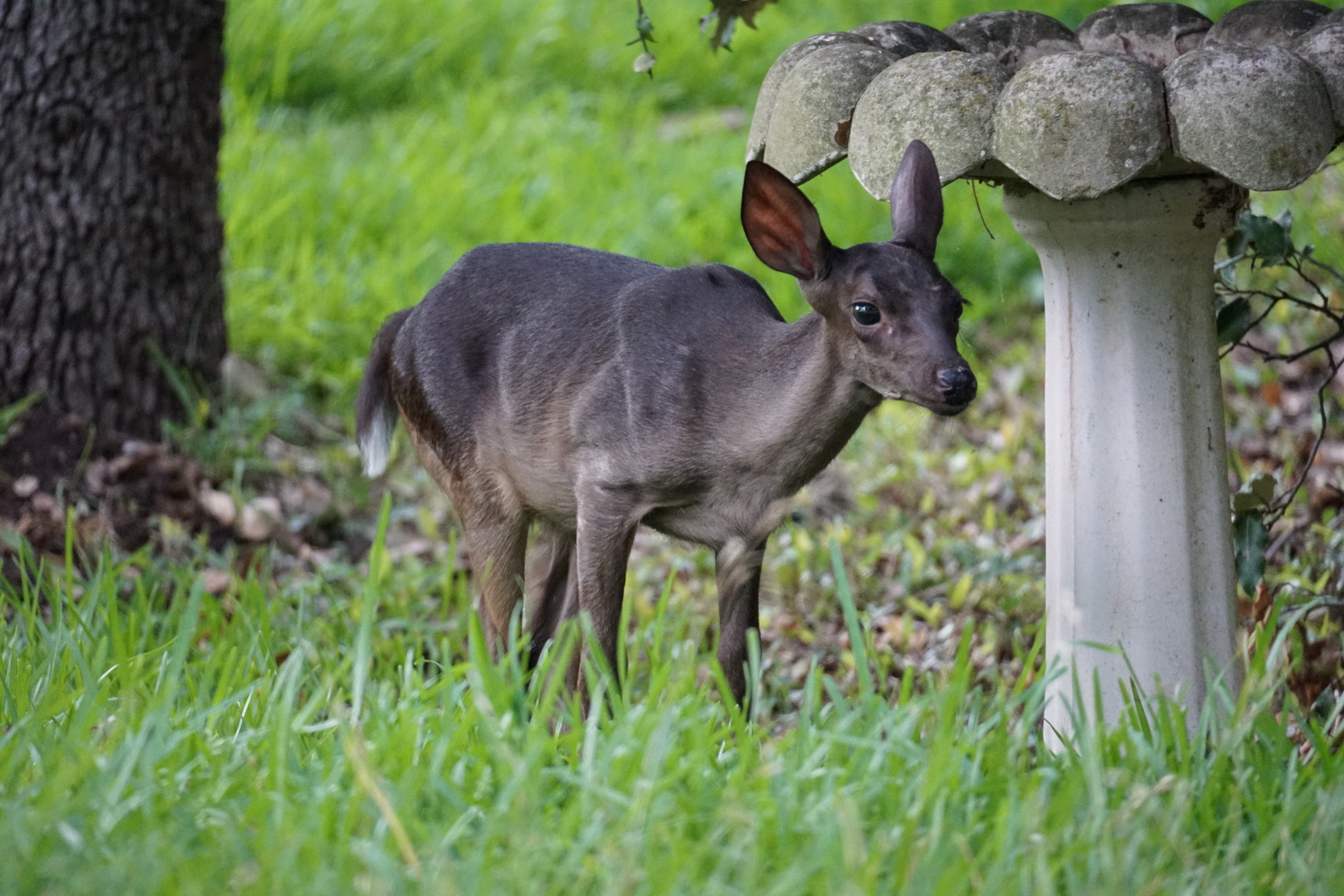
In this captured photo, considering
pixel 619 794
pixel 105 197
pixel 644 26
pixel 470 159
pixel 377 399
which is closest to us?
pixel 619 794

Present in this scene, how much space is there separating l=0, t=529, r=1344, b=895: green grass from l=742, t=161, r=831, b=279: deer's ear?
2.48 ft

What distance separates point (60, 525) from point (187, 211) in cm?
112

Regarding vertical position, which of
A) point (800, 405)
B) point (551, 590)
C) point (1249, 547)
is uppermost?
point (800, 405)

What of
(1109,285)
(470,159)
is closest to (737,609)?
(1109,285)

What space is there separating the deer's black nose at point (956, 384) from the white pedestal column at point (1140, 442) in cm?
49

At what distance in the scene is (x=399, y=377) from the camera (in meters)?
3.43

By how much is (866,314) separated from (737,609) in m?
0.72

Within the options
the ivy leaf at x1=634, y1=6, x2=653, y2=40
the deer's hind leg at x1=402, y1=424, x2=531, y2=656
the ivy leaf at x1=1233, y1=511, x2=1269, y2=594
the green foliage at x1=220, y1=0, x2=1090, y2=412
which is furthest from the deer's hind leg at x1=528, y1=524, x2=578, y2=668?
the green foliage at x1=220, y1=0, x2=1090, y2=412

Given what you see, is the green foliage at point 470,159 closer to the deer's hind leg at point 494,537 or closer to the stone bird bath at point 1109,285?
the stone bird bath at point 1109,285

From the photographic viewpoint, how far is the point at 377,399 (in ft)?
11.7

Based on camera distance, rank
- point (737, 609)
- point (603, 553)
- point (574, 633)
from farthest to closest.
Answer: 1. point (737, 609)
2. point (603, 553)
3. point (574, 633)

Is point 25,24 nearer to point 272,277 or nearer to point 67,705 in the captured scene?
point 272,277

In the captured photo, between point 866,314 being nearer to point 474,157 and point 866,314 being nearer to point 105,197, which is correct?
point 105,197

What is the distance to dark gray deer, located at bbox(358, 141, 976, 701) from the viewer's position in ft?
9.16
